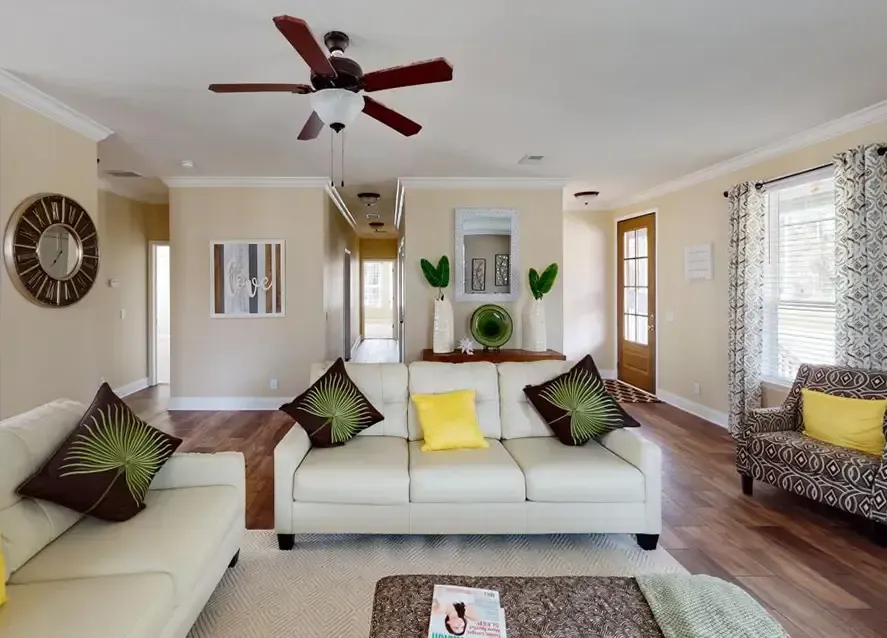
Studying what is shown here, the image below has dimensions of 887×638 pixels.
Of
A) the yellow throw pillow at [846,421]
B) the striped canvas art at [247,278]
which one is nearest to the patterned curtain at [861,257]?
the yellow throw pillow at [846,421]

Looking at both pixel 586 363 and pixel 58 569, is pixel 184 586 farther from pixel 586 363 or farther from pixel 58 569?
pixel 586 363

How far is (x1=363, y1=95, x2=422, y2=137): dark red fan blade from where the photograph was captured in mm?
2615

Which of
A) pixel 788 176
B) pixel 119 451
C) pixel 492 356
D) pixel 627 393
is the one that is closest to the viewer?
pixel 119 451

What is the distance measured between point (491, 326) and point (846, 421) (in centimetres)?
316

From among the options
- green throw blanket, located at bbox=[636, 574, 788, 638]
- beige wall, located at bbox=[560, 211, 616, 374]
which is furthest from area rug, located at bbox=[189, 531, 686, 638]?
beige wall, located at bbox=[560, 211, 616, 374]

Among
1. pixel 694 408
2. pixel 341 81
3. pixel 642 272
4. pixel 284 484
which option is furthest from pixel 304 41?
pixel 642 272

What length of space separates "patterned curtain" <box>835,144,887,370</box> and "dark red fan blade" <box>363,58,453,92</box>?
126 inches

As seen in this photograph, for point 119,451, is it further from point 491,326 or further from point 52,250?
point 491,326

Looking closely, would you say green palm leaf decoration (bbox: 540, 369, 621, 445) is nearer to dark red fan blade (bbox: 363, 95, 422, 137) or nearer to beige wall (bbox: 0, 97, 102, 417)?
dark red fan blade (bbox: 363, 95, 422, 137)

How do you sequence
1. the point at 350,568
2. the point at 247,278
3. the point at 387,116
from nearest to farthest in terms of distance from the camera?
1. the point at 350,568
2. the point at 387,116
3. the point at 247,278

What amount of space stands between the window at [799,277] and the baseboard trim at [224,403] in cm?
506

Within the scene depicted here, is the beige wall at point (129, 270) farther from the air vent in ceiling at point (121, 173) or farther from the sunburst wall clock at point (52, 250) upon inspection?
the sunburst wall clock at point (52, 250)

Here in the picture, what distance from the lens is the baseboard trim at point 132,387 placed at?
6577mm

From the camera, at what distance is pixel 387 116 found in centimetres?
273
